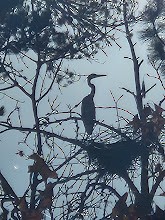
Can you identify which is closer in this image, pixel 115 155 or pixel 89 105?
pixel 115 155

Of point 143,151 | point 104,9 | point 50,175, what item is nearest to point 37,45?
point 104,9

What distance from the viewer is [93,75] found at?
31.4ft

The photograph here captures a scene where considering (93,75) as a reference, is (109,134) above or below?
below

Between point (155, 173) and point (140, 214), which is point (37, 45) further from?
point (140, 214)

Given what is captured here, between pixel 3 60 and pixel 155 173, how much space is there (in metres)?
2.31

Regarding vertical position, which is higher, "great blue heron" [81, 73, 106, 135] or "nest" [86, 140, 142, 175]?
"great blue heron" [81, 73, 106, 135]

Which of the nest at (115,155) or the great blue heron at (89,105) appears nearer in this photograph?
the nest at (115,155)

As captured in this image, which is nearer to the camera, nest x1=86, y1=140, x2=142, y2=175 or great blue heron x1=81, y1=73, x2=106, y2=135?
nest x1=86, y1=140, x2=142, y2=175

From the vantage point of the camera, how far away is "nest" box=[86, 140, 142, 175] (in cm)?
692

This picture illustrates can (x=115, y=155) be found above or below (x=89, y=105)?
below

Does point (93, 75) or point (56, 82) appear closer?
point (56, 82)

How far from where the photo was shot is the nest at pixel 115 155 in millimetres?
6918

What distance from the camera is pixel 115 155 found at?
6.95 meters

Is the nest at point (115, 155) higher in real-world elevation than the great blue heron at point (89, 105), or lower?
lower
